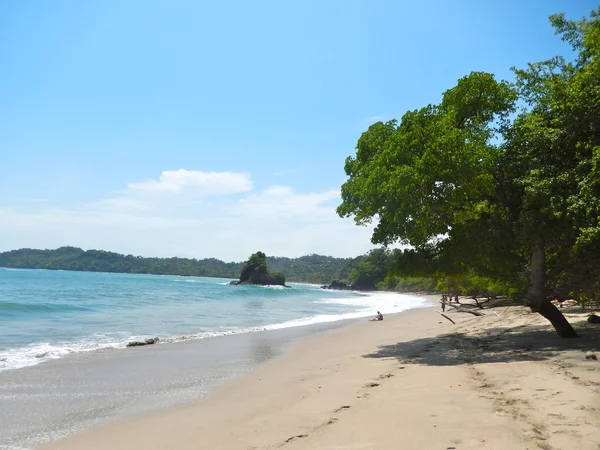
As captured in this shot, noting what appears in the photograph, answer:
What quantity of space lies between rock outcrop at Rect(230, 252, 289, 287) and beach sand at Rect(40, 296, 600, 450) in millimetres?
156767

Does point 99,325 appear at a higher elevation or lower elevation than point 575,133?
lower

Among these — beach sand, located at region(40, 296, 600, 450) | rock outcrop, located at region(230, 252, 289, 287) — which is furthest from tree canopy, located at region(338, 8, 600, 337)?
rock outcrop, located at region(230, 252, 289, 287)

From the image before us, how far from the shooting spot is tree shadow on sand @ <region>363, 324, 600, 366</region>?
12.0 metres

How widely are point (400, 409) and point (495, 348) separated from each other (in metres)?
8.34

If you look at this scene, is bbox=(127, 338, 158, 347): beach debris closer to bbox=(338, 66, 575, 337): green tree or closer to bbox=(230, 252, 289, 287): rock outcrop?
bbox=(338, 66, 575, 337): green tree

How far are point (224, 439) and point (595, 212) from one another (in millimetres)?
10481

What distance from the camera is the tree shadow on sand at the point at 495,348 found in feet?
39.3

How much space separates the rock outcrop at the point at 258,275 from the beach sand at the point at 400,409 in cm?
15677

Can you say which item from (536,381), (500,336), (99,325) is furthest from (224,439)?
(99,325)

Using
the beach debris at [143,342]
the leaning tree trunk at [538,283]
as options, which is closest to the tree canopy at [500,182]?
the leaning tree trunk at [538,283]

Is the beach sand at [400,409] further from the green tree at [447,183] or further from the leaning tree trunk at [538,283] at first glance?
the green tree at [447,183]

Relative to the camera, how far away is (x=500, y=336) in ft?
56.6

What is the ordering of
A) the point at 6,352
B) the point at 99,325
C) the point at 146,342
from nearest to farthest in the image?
1. the point at 6,352
2. the point at 146,342
3. the point at 99,325

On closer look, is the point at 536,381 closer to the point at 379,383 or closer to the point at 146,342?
the point at 379,383
